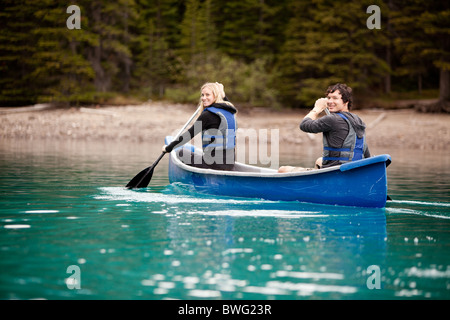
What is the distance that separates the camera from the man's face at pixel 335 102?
6.97 metres

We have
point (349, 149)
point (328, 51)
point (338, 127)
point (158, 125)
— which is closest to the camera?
point (338, 127)

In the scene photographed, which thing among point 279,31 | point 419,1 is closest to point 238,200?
point 419,1

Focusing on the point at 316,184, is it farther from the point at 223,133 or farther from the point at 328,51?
the point at 328,51

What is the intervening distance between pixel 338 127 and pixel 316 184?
0.78 meters

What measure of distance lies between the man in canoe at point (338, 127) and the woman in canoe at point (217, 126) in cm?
146

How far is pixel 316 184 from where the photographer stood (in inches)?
284

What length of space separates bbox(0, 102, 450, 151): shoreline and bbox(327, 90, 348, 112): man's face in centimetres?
1377

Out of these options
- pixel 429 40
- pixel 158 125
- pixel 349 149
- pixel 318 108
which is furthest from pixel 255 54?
pixel 349 149

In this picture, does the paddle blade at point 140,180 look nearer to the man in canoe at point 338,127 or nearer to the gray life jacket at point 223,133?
the gray life jacket at point 223,133

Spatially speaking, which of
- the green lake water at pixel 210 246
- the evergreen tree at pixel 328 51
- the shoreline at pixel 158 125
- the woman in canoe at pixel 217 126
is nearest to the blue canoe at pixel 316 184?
the green lake water at pixel 210 246

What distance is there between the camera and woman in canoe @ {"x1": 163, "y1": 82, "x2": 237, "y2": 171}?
26.8ft

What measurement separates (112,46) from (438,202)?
941 inches

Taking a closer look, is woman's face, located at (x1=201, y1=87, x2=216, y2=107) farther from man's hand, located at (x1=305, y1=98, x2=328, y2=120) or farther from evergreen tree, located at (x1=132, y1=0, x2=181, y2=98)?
evergreen tree, located at (x1=132, y1=0, x2=181, y2=98)
